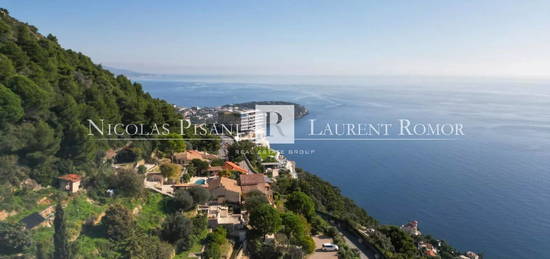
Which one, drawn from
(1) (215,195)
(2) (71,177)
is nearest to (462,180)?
(1) (215,195)

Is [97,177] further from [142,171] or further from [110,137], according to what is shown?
[110,137]

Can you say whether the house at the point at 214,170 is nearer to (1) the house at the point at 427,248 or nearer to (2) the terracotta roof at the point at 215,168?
(2) the terracotta roof at the point at 215,168

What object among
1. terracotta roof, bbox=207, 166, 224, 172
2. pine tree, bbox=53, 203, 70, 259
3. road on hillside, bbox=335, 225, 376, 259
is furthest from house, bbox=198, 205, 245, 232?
road on hillside, bbox=335, 225, 376, 259

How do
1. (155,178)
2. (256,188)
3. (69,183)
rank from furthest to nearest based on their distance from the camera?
(256,188)
(155,178)
(69,183)

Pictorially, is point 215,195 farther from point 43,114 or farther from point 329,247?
point 43,114

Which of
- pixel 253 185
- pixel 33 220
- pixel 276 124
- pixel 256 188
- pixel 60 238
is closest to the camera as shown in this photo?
pixel 60 238

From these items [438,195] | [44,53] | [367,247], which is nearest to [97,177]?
[44,53]

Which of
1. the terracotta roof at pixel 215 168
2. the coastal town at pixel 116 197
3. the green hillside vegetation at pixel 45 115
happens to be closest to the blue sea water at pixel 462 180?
the coastal town at pixel 116 197
